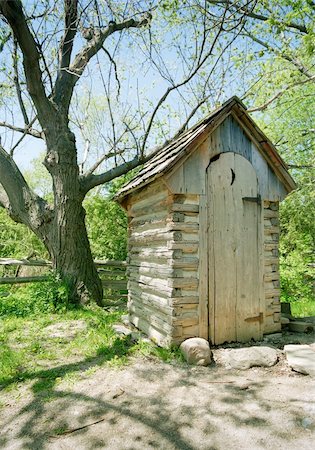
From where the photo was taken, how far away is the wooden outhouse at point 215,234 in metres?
5.48

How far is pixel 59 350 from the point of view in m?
5.88

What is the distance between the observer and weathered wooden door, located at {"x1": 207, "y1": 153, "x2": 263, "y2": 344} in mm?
5730

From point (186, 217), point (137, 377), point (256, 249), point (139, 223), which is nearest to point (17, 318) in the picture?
point (139, 223)

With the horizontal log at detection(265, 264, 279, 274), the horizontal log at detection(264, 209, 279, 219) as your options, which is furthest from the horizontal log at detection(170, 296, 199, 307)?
the horizontal log at detection(264, 209, 279, 219)

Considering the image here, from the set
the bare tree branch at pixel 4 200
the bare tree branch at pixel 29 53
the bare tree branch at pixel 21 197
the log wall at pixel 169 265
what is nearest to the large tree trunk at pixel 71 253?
the bare tree branch at pixel 21 197

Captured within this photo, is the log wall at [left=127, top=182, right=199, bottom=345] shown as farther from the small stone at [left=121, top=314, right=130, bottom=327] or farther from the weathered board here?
the small stone at [left=121, top=314, right=130, bottom=327]

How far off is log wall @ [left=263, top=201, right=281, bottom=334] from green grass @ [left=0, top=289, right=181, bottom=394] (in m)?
2.09

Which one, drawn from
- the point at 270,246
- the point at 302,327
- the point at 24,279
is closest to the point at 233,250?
the point at 270,246

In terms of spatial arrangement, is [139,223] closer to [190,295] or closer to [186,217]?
[186,217]

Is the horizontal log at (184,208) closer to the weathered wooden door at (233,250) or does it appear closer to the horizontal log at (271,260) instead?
the weathered wooden door at (233,250)

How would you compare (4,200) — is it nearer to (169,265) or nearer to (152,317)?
(152,317)

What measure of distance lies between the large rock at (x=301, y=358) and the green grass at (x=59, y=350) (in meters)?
1.70

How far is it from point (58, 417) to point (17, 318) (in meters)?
4.64

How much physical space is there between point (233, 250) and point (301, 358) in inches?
78.3
